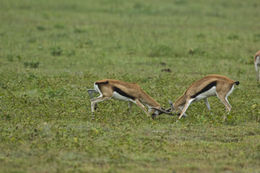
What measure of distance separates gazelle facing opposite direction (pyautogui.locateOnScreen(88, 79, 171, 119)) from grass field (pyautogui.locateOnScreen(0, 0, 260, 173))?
0.22 metres

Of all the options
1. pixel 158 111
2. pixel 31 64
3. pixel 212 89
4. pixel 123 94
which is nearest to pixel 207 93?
pixel 212 89

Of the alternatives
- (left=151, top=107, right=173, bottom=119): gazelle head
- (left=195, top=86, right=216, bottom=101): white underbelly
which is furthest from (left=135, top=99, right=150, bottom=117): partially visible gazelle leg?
(left=195, top=86, right=216, bottom=101): white underbelly

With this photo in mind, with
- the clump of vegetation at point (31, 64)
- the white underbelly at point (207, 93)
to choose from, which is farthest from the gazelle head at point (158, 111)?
the clump of vegetation at point (31, 64)

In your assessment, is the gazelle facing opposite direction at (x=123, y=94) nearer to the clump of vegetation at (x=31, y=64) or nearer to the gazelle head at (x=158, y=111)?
the gazelle head at (x=158, y=111)

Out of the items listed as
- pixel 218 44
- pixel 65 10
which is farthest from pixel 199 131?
pixel 65 10

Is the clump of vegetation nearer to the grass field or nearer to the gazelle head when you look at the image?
the grass field

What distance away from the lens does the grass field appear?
7.06m

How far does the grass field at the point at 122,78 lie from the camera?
278 inches

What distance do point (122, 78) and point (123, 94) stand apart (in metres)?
2.97

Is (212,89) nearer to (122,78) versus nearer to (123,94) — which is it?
(123,94)

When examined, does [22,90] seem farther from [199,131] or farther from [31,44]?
[31,44]

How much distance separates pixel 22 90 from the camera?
10.9 metres

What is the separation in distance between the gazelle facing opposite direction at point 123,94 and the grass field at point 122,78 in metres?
0.22

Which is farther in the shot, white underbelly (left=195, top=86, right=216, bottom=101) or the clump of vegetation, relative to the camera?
the clump of vegetation
